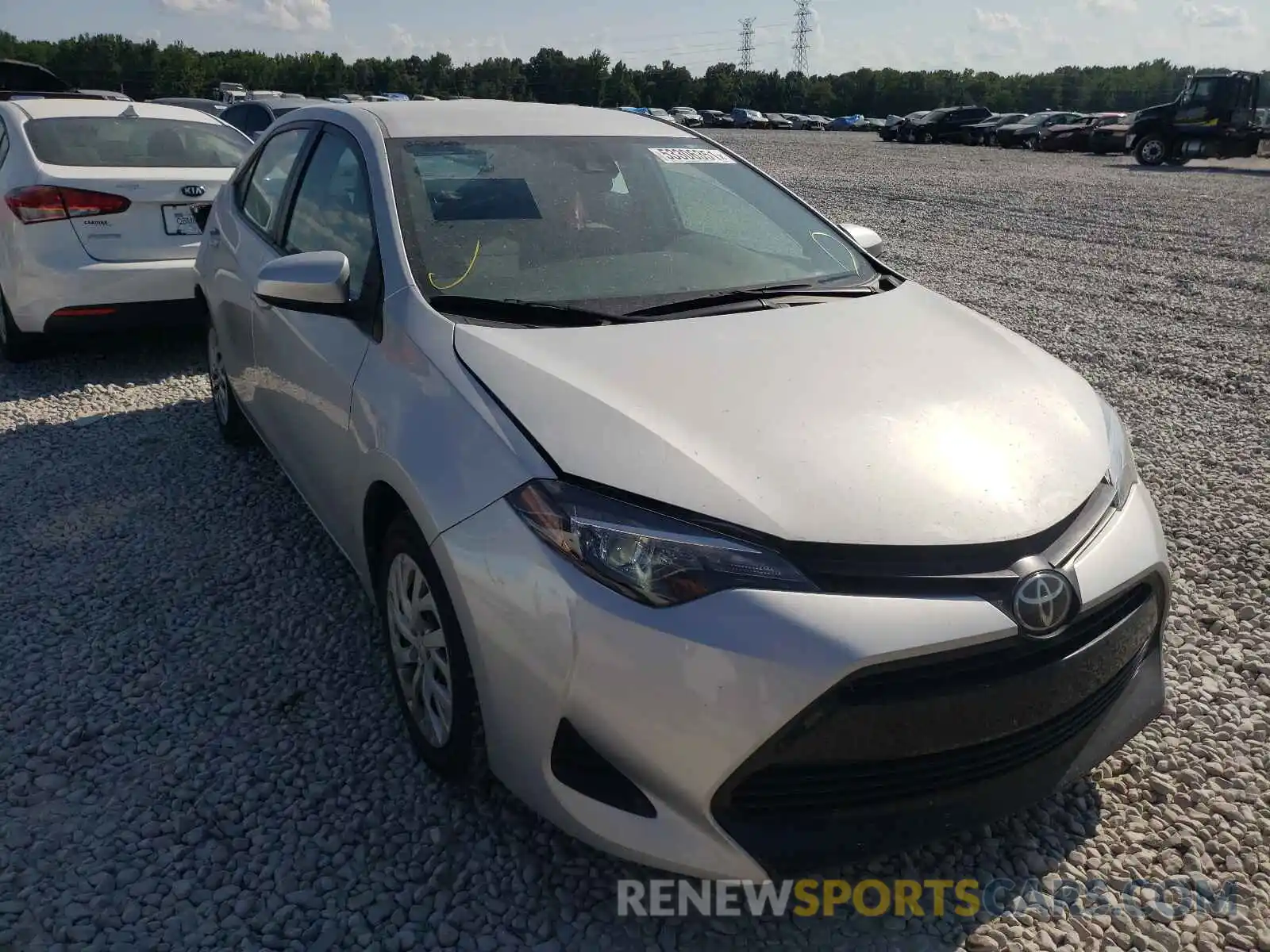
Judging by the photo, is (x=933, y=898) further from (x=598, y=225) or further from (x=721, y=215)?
(x=721, y=215)

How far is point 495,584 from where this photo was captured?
6.92ft

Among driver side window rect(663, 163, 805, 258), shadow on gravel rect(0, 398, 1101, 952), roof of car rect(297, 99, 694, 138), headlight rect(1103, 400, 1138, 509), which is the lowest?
shadow on gravel rect(0, 398, 1101, 952)

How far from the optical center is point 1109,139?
3144 centimetres

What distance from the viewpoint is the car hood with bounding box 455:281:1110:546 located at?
2.04 m

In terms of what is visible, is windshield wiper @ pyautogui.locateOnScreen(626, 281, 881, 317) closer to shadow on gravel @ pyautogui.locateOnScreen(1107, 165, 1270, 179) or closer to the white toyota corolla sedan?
the white toyota corolla sedan

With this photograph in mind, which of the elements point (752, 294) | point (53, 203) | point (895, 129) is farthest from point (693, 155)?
point (895, 129)

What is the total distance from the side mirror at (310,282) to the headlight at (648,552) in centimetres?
119

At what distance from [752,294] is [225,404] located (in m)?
2.99

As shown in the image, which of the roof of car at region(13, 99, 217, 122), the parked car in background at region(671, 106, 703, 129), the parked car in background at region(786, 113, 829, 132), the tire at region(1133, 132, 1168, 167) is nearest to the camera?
the roof of car at region(13, 99, 217, 122)

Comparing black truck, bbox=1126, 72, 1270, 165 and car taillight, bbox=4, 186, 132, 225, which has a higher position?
black truck, bbox=1126, 72, 1270, 165

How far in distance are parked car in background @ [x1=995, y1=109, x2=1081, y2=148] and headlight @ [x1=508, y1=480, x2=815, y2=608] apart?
38998mm

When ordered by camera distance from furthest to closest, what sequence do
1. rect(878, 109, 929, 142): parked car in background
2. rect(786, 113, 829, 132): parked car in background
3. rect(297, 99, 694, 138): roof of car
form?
rect(786, 113, 829, 132): parked car in background → rect(878, 109, 929, 142): parked car in background → rect(297, 99, 694, 138): roof of car

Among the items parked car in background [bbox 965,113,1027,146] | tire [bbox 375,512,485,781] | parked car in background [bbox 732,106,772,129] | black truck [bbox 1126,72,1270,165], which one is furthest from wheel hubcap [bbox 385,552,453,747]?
parked car in background [bbox 732,106,772,129]

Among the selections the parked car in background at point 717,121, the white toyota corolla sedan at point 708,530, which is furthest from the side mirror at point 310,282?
the parked car in background at point 717,121
